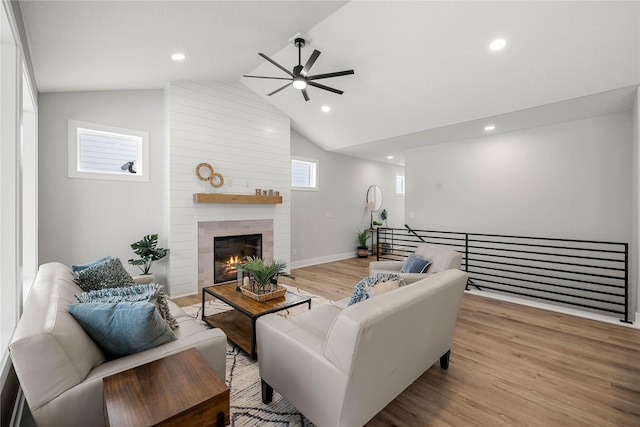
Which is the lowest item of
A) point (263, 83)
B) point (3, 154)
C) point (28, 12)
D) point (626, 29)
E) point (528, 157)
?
point (3, 154)

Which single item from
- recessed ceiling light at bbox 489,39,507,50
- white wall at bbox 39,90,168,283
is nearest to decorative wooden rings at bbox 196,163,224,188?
white wall at bbox 39,90,168,283

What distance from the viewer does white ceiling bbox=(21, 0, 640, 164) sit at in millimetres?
2451

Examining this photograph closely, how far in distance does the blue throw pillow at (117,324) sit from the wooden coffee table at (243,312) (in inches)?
39.7

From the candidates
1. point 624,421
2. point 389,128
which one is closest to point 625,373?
point 624,421

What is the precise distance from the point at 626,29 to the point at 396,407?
148 inches

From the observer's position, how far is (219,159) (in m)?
4.70

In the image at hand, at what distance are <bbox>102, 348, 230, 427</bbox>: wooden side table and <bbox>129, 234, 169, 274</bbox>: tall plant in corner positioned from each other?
295 cm

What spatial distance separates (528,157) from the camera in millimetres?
4750

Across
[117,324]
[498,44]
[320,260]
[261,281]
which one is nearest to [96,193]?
[261,281]

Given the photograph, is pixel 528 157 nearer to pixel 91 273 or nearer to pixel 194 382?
pixel 194 382

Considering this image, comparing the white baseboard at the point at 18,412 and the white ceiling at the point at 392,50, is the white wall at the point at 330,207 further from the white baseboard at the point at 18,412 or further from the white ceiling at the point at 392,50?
the white baseboard at the point at 18,412

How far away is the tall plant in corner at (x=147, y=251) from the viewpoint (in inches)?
152

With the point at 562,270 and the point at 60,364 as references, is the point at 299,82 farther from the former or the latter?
the point at 562,270

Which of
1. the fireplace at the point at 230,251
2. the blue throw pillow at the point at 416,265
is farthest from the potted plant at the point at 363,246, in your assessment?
the blue throw pillow at the point at 416,265
